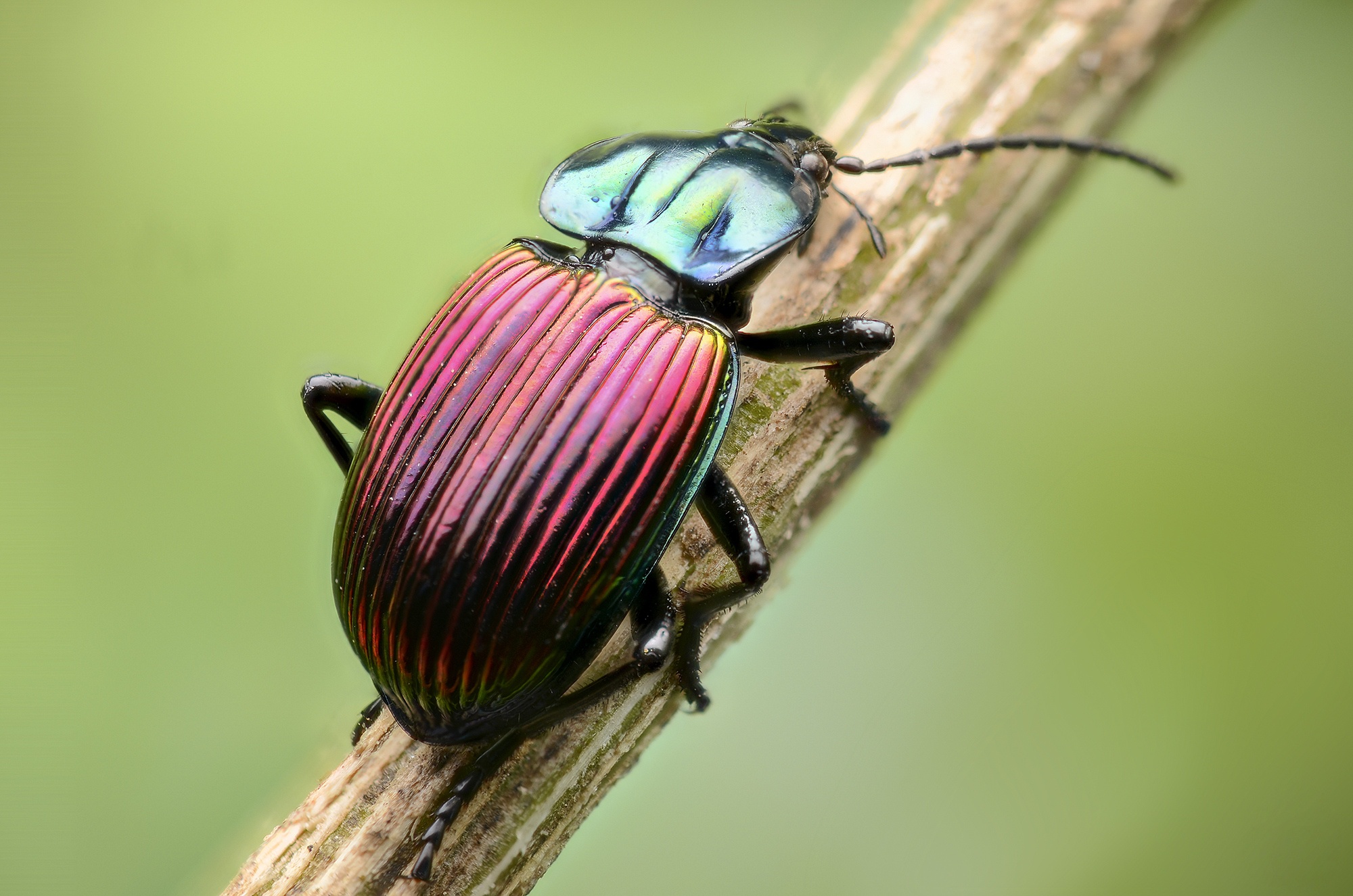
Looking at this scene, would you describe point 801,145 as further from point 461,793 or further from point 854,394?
point 461,793

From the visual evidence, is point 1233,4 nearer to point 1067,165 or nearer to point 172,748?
point 1067,165

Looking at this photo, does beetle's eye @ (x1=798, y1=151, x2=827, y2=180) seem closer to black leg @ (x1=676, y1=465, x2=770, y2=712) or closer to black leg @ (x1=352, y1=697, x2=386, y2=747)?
black leg @ (x1=676, y1=465, x2=770, y2=712)

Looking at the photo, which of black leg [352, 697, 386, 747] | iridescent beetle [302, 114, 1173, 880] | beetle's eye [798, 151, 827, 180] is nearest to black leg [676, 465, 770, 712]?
iridescent beetle [302, 114, 1173, 880]

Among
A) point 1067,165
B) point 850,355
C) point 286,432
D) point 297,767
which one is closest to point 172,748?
point 297,767

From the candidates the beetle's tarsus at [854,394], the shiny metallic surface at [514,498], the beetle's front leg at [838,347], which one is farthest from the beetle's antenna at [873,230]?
the shiny metallic surface at [514,498]

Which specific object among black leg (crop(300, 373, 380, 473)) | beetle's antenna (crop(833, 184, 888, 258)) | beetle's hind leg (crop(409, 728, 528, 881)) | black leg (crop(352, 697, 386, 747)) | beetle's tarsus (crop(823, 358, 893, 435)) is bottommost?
black leg (crop(352, 697, 386, 747))

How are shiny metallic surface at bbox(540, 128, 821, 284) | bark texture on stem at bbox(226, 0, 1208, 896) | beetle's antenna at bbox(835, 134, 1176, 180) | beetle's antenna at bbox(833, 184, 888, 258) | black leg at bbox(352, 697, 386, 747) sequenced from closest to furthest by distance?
1. bark texture on stem at bbox(226, 0, 1208, 896)
2. black leg at bbox(352, 697, 386, 747)
3. shiny metallic surface at bbox(540, 128, 821, 284)
4. beetle's antenna at bbox(833, 184, 888, 258)
5. beetle's antenna at bbox(835, 134, 1176, 180)

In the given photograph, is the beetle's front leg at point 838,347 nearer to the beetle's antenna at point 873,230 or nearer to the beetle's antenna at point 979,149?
the beetle's antenna at point 873,230
